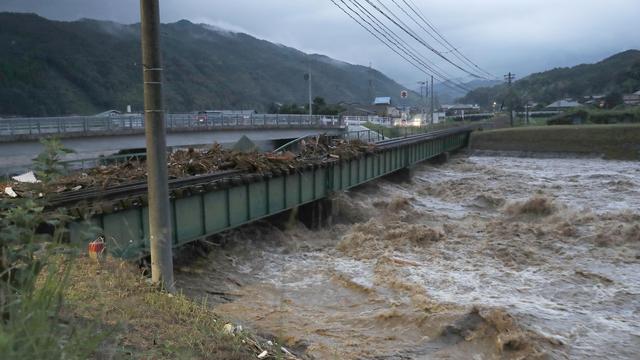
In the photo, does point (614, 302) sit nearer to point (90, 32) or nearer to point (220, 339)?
point (220, 339)

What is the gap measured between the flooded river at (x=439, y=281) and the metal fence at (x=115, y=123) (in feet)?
86.9

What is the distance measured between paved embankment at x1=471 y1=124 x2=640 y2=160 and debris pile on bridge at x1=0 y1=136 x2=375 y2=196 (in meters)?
50.3

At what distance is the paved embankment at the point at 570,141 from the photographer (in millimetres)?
67438

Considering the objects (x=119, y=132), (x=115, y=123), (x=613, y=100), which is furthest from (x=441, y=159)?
(x=613, y=100)

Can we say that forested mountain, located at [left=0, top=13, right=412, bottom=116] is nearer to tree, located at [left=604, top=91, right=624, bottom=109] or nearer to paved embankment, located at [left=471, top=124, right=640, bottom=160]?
paved embankment, located at [left=471, top=124, right=640, bottom=160]

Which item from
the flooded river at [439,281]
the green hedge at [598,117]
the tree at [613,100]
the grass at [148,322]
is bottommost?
the flooded river at [439,281]

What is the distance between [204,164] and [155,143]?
11.2 metres

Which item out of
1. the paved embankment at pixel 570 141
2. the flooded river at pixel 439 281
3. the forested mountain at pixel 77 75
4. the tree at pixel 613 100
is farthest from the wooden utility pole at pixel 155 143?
the tree at pixel 613 100

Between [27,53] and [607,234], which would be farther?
[27,53]

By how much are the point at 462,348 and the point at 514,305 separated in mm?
3309

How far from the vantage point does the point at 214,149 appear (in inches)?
874

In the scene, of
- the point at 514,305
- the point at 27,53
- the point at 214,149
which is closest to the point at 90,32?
the point at 27,53

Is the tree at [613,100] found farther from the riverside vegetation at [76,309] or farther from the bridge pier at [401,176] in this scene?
the riverside vegetation at [76,309]

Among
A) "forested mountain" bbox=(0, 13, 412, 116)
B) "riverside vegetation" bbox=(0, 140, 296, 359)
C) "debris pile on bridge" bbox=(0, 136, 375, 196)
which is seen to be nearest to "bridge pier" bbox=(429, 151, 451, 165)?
"debris pile on bridge" bbox=(0, 136, 375, 196)
